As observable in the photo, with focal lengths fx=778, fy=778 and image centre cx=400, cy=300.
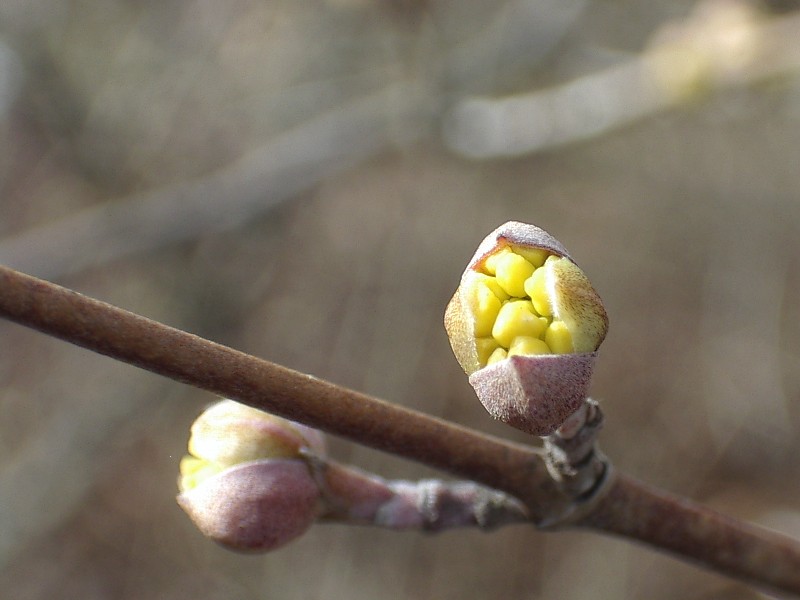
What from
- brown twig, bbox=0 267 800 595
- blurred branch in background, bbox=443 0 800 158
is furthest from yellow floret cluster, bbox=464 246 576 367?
blurred branch in background, bbox=443 0 800 158

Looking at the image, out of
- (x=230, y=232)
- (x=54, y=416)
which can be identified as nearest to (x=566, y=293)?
(x=230, y=232)

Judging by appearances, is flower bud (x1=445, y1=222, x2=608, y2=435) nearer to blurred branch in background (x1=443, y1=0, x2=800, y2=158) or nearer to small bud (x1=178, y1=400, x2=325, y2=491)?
small bud (x1=178, y1=400, x2=325, y2=491)

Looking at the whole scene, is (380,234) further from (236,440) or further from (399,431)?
(399,431)

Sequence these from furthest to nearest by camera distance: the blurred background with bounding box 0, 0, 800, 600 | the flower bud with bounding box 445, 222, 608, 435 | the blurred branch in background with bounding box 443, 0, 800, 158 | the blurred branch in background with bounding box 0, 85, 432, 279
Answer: the blurred branch in background with bounding box 0, 85, 432, 279 < the blurred background with bounding box 0, 0, 800, 600 < the blurred branch in background with bounding box 443, 0, 800, 158 < the flower bud with bounding box 445, 222, 608, 435

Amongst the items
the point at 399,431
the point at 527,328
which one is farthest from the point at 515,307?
the point at 399,431

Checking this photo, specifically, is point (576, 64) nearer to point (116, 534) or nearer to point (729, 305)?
point (729, 305)

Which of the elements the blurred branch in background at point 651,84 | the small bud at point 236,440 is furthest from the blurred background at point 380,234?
the small bud at point 236,440

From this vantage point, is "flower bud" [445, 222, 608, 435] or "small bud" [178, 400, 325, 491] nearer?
"flower bud" [445, 222, 608, 435]
